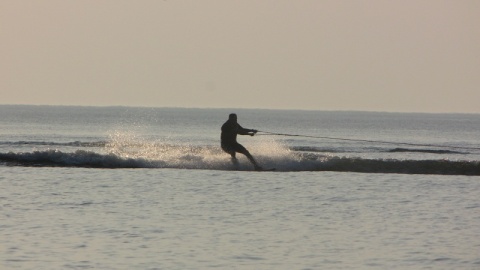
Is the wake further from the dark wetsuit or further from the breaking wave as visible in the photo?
the dark wetsuit

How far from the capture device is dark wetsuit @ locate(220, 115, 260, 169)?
3400 cm

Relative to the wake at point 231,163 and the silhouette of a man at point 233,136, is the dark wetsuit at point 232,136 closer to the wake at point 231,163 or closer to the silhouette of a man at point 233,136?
the silhouette of a man at point 233,136

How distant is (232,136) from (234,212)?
33.4 feet

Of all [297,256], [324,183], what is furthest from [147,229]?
[324,183]

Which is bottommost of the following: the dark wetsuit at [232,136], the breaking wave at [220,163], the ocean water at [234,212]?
the ocean water at [234,212]

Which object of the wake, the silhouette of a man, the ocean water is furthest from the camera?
the wake

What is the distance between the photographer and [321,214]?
24.4m

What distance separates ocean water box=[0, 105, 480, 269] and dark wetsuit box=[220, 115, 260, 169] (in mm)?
684

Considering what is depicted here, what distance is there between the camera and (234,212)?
2411 centimetres

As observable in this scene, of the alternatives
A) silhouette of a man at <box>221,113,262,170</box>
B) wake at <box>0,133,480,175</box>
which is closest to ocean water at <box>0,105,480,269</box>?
wake at <box>0,133,480,175</box>

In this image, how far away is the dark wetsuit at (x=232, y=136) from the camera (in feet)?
112

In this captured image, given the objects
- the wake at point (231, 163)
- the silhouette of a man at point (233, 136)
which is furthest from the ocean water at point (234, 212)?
the silhouette of a man at point (233, 136)

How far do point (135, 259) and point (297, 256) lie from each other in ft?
8.85

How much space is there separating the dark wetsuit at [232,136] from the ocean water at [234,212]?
2.24ft
